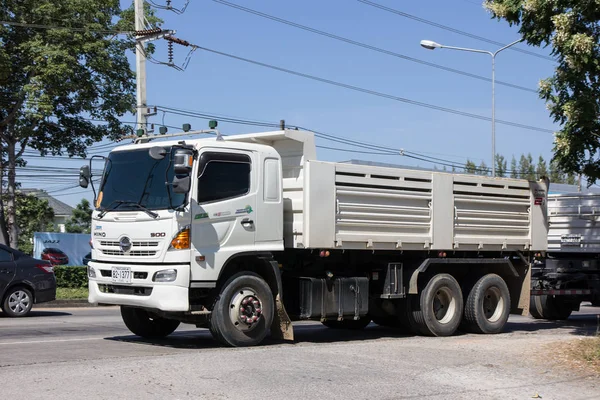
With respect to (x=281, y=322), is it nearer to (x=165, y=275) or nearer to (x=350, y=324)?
(x=165, y=275)

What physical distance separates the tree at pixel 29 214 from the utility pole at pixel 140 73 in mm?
12201

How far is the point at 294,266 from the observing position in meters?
12.5

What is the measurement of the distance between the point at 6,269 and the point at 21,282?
443 millimetres

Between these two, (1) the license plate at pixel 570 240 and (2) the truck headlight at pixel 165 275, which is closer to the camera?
(2) the truck headlight at pixel 165 275

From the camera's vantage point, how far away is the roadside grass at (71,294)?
22.5 meters

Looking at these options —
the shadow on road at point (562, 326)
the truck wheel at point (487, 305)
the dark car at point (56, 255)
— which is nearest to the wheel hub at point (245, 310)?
the truck wheel at point (487, 305)

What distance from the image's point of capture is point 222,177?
11.1m

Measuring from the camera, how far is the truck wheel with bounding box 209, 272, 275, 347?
35.6 feet

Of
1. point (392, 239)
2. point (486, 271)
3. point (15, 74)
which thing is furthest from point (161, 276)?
point (15, 74)

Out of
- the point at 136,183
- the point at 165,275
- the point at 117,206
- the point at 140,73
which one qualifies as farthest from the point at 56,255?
the point at 165,275

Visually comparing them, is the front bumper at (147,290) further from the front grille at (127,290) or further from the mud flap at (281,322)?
the mud flap at (281,322)

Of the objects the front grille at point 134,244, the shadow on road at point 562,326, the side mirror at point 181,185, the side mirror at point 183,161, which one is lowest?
the shadow on road at point 562,326

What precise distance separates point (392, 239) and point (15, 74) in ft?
59.1

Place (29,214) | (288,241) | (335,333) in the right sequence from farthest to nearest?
(29,214)
(335,333)
(288,241)
